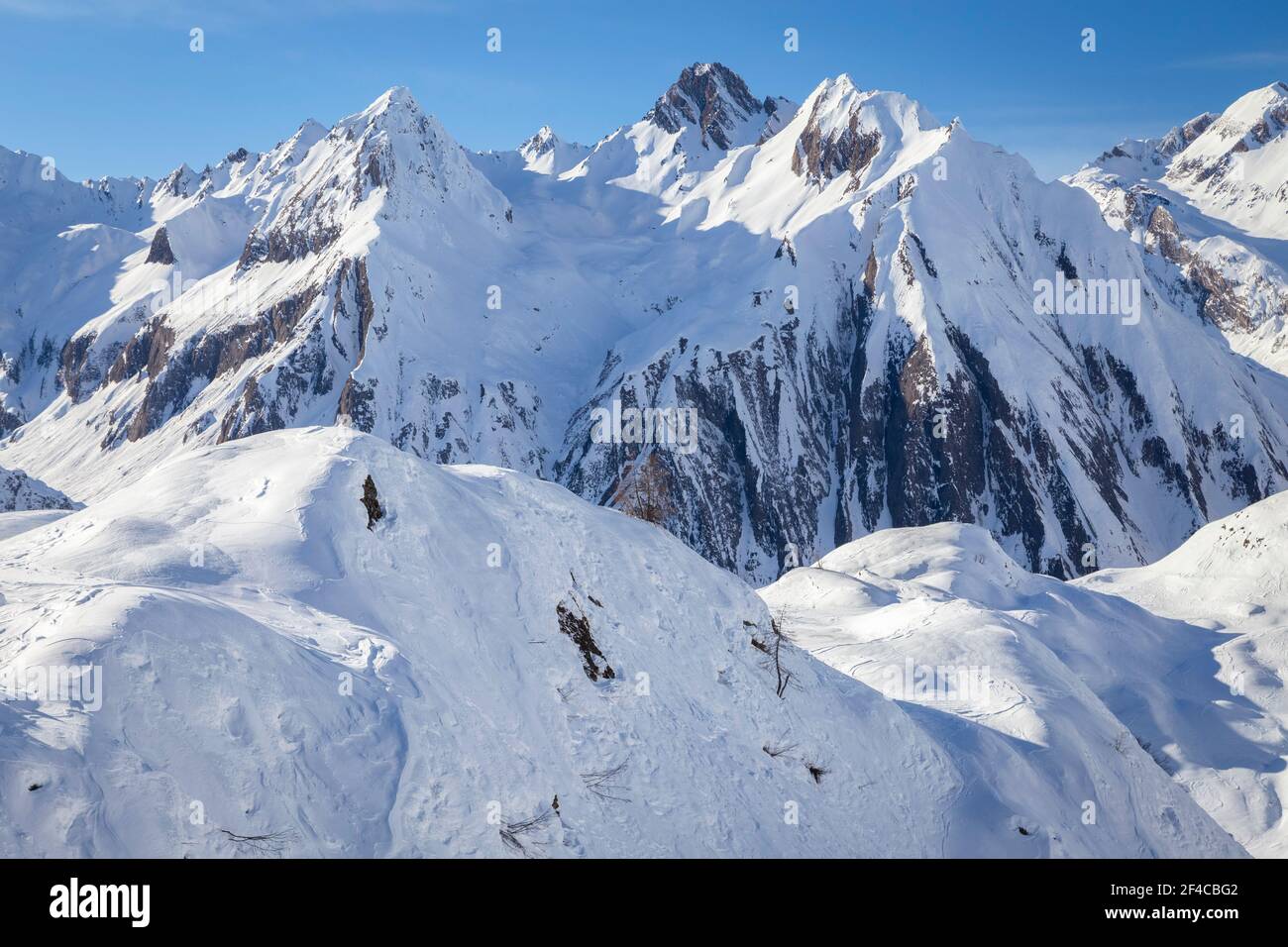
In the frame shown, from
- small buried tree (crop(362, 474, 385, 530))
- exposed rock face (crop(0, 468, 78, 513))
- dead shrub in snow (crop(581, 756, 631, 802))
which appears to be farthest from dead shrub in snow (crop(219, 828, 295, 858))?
exposed rock face (crop(0, 468, 78, 513))

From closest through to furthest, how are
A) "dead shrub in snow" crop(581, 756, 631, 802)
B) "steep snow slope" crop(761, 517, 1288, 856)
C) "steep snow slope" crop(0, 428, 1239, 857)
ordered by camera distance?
"steep snow slope" crop(0, 428, 1239, 857) < "dead shrub in snow" crop(581, 756, 631, 802) < "steep snow slope" crop(761, 517, 1288, 856)

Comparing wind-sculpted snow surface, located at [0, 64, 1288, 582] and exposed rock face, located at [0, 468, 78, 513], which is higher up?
wind-sculpted snow surface, located at [0, 64, 1288, 582]

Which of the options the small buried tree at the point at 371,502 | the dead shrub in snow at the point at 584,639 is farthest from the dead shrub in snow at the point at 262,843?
the small buried tree at the point at 371,502

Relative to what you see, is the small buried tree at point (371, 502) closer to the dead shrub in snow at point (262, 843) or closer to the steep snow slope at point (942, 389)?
the dead shrub in snow at point (262, 843)

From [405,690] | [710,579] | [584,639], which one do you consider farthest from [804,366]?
[405,690]

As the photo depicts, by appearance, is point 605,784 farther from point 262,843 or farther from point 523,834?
point 262,843

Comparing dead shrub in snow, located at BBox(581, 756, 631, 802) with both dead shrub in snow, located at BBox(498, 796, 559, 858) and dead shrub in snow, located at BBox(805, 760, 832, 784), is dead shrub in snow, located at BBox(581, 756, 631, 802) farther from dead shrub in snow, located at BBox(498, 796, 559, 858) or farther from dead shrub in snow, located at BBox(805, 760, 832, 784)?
dead shrub in snow, located at BBox(805, 760, 832, 784)

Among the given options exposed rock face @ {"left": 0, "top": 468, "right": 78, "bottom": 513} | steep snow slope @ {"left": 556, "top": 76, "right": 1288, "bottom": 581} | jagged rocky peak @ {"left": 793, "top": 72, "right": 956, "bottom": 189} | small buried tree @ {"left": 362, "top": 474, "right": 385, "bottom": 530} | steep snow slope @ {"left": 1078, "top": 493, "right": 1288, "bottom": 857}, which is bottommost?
steep snow slope @ {"left": 1078, "top": 493, "right": 1288, "bottom": 857}
